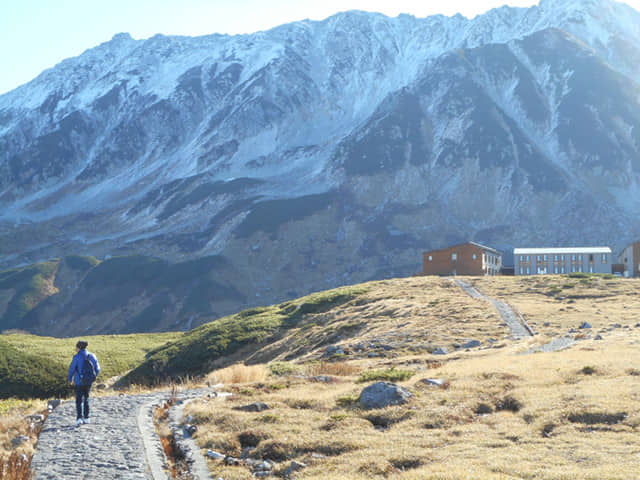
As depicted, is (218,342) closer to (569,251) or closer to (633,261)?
(633,261)

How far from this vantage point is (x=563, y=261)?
11856 centimetres

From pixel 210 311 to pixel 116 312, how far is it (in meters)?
31.4

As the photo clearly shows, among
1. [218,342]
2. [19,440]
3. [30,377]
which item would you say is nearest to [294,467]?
[19,440]

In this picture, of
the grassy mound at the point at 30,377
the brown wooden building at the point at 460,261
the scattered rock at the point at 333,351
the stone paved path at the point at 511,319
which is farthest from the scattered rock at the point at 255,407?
the brown wooden building at the point at 460,261

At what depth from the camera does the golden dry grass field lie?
459 inches

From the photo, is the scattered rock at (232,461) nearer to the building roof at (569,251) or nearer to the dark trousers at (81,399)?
the dark trousers at (81,399)

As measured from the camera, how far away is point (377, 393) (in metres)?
17.2

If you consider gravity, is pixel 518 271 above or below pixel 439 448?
below

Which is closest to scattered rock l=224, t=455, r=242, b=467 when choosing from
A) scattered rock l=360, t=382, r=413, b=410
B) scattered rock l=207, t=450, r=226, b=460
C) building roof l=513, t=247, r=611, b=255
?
scattered rock l=207, t=450, r=226, b=460

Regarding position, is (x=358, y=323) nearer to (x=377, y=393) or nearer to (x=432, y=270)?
(x=377, y=393)

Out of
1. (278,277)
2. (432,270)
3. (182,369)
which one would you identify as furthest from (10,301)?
(182,369)

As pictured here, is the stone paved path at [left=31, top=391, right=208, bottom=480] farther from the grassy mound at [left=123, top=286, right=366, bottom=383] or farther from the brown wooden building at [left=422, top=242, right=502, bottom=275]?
the brown wooden building at [left=422, top=242, right=502, bottom=275]

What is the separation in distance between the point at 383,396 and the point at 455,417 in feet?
7.75

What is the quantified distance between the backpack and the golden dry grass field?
2933mm
